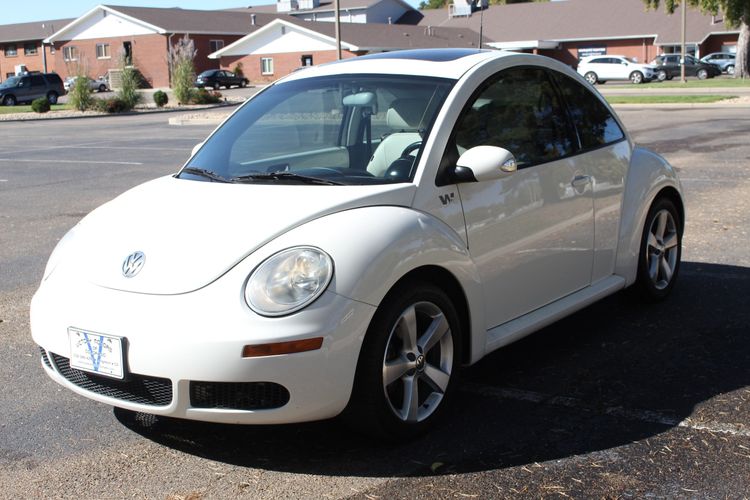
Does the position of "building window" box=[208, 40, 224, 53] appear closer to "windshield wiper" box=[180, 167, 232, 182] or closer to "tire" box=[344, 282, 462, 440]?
"windshield wiper" box=[180, 167, 232, 182]

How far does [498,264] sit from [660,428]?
1.10m

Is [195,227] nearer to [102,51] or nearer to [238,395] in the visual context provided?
[238,395]

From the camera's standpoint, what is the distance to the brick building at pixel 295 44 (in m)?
69.6

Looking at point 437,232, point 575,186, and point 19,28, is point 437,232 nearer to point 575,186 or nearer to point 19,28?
point 575,186

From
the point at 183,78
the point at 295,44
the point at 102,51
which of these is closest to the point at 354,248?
the point at 183,78

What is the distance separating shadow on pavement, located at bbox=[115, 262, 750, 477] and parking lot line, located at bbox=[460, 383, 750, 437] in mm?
21

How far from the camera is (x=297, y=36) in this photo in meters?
71.2

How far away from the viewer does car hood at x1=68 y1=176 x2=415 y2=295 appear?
3.83 meters

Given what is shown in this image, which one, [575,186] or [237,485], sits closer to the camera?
[237,485]

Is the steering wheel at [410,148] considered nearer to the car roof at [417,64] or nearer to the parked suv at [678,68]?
the car roof at [417,64]

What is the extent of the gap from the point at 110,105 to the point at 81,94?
1.55 metres

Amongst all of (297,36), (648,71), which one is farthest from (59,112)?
(648,71)

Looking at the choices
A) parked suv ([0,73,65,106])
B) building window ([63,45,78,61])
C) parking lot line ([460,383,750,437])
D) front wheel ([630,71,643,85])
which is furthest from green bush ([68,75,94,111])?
parking lot line ([460,383,750,437])

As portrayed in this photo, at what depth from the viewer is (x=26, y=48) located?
290ft
